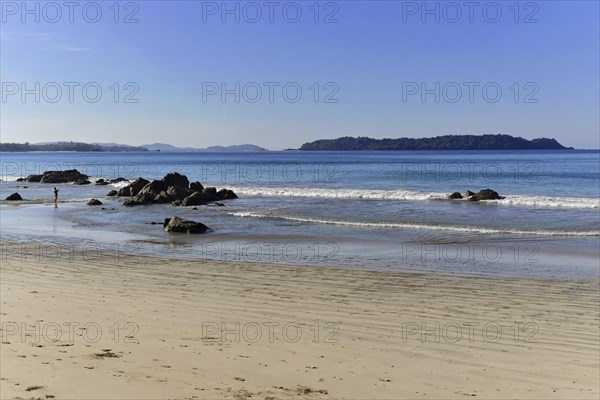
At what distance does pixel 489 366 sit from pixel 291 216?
18.6 metres

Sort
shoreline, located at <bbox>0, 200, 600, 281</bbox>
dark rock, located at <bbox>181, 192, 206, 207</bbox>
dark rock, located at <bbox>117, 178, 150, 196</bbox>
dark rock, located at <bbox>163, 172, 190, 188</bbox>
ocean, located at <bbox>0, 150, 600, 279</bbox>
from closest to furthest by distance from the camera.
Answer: shoreline, located at <bbox>0, 200, 600, 281</bbox> → ocean, located at <bbox>0, 150, 600, 279</bbox> → dark rock, located at <bbox>181, 192, 206, 207</bbox> → dark rock, located at <bbox>163, 172, 190, 188</bbox> → dark rock, located at <bbox>117, 178, 150, 196</bbox>

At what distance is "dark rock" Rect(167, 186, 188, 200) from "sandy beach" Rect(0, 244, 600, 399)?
70.0 ft

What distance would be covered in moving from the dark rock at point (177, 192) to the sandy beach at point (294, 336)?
21351mm

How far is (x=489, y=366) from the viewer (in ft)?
21.1

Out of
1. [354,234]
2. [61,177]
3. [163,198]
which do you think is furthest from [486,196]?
[61,177]

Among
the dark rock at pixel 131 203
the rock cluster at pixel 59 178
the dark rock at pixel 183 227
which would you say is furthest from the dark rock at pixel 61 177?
the dark rock at pixel 183 227

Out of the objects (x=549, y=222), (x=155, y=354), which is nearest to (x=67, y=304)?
(x=155, y=354)

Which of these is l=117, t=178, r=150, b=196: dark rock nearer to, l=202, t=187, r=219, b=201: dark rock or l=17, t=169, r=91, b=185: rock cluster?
l=202, t=187, r=219, b=201: dark rock

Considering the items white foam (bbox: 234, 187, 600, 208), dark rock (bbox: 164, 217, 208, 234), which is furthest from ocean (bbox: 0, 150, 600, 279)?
dark rock (bbox: 164, 217, 208, 234)

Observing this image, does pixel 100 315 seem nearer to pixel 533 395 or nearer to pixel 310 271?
pixel 310 271

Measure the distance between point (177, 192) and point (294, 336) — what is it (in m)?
26.9

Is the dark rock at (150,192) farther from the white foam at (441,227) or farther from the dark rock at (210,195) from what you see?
the white foam at (441,227)

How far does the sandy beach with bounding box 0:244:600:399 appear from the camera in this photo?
18.7ft

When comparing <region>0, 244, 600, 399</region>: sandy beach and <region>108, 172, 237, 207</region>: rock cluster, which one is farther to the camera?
<region>108, 172, 237, 207</region>: rock cluster
